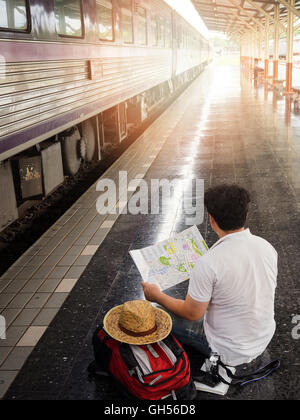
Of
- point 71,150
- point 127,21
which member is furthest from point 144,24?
point 71,150

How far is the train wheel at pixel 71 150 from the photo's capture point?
21.1ft

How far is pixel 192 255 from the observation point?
2.89 m

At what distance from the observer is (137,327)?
2.54 meters

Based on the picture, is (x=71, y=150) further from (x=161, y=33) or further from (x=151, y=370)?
(x=161, y=33)

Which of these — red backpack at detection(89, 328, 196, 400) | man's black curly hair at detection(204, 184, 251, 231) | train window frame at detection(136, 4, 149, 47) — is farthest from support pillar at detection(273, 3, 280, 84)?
red backpack at detection(89, 328, 196, 400)

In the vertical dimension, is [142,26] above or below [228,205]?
above

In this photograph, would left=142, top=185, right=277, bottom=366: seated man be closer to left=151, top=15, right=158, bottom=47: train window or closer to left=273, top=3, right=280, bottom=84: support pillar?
left=151, top=15, right=158, bottom=47: train window

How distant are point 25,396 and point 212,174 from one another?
527 cm

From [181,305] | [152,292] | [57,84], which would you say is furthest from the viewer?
[57,84]

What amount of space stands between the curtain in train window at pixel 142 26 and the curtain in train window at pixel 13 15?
6.32m

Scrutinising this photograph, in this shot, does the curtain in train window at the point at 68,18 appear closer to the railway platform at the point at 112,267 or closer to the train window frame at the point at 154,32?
the railway platform at the point at 112,267

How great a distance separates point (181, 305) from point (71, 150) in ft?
14.7

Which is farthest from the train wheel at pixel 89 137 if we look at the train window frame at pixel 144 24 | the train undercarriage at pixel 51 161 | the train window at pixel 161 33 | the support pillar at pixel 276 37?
the support pillar at pixel 276 37

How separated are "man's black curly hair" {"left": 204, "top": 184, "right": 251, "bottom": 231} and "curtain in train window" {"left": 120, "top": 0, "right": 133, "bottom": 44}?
735 cm
